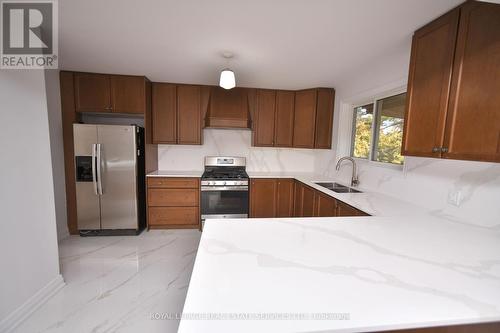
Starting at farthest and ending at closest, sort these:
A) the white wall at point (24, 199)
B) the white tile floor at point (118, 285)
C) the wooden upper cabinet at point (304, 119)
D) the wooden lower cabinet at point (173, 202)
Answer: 1. the wooden upper cabinet at point (304, 119)
2. the wooden lower cabinet at point (173, 202)
3. the white tile floor at point (118, 285)
4. the white wall at point (24, 199)

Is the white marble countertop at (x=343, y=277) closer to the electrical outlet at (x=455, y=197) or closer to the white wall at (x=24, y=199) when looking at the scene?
the electrical outlet at (x=455, y=197)

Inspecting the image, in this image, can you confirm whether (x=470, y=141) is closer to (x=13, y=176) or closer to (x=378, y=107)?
(x=378, y=107)

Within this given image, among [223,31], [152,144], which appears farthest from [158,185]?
[223,31]

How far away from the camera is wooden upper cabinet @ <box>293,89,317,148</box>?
333 centimetres

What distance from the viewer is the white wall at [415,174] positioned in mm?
1366

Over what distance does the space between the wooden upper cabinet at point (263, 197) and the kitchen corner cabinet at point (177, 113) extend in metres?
1.16

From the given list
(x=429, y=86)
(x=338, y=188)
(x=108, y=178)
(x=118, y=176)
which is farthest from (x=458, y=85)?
(x=108, y=178)

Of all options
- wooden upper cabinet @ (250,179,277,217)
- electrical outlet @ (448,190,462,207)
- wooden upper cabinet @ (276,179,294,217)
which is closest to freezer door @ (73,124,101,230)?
wooden upper cabinet @ (250,179,277,217)

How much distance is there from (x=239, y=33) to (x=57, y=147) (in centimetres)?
279

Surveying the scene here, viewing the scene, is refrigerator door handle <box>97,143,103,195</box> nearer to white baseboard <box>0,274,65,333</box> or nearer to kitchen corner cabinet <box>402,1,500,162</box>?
white baseboard <box>0,274,65,333</box>

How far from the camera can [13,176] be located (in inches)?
58.0

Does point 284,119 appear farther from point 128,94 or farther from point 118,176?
point 118,176

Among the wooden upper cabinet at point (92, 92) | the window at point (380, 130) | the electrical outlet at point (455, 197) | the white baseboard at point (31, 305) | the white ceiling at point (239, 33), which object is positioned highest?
the white ceiling at point (239, 33)

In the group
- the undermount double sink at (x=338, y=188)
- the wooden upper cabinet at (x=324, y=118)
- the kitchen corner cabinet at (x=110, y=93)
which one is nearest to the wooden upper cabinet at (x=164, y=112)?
the kitchen corner cabinet at (x=110, y=93)
